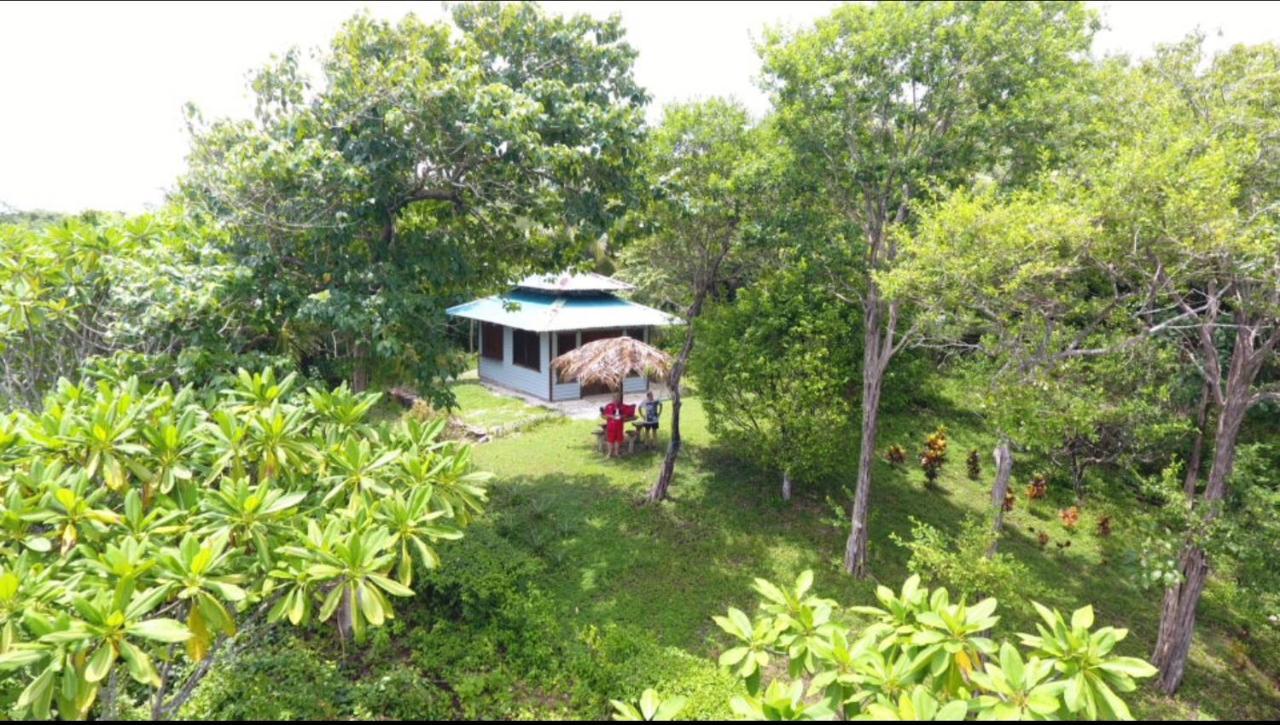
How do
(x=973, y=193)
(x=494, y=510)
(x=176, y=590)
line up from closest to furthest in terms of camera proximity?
(x=176, y=590) → (x=973, y=193) → (x=494, y=510)

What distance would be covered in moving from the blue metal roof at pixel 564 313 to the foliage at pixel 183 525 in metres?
11.8

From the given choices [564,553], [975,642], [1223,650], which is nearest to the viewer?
[975,642]

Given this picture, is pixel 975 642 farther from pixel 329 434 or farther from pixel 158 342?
pixel 158 342

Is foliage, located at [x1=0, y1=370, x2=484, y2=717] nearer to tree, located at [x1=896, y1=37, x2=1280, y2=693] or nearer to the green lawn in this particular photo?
the green lawn

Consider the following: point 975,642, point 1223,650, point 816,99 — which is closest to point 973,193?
point 816,99

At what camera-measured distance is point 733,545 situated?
9.98m

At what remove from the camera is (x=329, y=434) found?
5.21 meters

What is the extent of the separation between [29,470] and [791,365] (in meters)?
9.30

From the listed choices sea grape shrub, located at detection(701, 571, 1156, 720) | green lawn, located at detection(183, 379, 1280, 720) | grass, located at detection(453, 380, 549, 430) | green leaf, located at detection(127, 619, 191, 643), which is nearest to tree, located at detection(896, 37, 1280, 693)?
green lawn, located at detection(183, 379, 1280, 720)

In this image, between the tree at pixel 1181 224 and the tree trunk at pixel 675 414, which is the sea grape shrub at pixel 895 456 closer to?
the tree trunk at pixel 675 414

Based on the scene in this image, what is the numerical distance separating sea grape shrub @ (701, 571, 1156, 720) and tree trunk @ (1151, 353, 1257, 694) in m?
5.99

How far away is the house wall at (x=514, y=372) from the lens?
18281 millimetres

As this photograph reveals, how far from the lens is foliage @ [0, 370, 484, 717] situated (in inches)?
124

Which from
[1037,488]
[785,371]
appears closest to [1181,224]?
[785,371]
